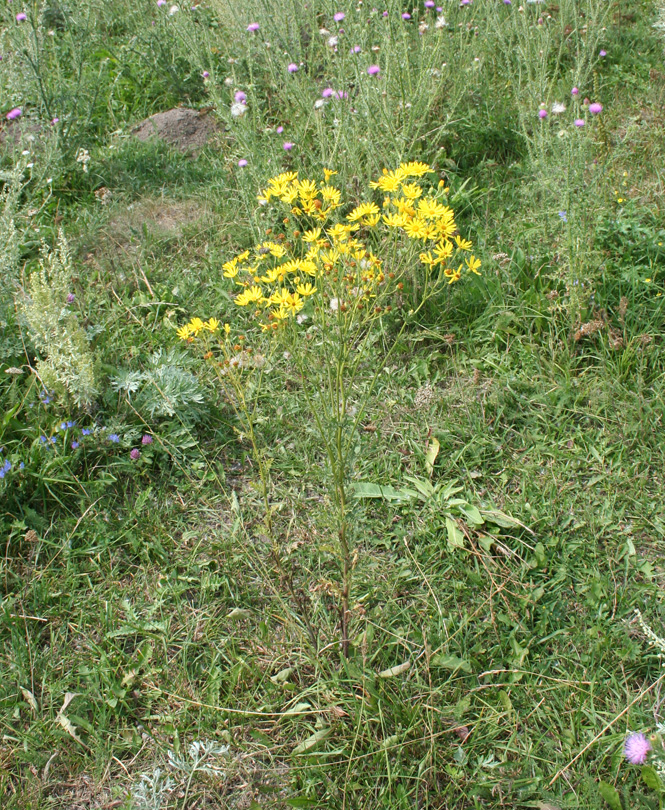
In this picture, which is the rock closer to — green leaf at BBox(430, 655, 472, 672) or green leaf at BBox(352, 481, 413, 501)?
green leaf at BBox(352, 481, 413, 501)

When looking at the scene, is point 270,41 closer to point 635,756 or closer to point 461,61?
point 461,61

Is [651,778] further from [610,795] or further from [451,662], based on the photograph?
[451,662]

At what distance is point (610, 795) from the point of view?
144cm

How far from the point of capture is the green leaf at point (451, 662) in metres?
1.69

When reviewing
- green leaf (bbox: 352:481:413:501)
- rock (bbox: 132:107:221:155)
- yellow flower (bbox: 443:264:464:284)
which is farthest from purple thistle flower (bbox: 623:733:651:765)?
rock (bbox: 132:107:221:155)

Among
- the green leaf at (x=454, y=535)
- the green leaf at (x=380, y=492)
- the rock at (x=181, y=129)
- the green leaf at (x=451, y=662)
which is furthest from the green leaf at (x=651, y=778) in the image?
the rock at (x=181, y=129)

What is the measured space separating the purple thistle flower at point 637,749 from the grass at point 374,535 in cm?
8

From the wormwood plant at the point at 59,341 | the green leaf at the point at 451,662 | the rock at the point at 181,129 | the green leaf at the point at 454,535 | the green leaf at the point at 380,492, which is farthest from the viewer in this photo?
the rock at the point at 181,129

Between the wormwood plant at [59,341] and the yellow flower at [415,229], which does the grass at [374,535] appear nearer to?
the wormwood plant at [59,341]

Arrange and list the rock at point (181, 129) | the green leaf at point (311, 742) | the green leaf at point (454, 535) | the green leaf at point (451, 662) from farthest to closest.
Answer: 1. the rock at point (181, 129)
2. the green leaf at point (454, 535)
3. the green leaf at point (451, 662)
4. the green leaf at point (311, 742)

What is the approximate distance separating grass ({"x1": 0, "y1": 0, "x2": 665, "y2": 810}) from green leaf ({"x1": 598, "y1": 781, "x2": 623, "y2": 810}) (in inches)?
1.3

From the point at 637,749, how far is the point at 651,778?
71 millimetres

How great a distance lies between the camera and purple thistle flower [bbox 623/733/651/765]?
A: 1434 mm

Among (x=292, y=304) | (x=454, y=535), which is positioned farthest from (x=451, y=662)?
(x=292, y=304)
